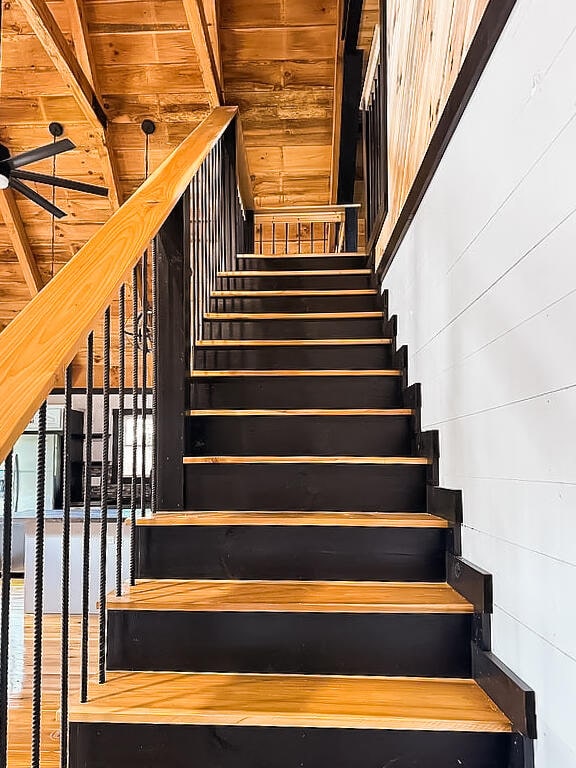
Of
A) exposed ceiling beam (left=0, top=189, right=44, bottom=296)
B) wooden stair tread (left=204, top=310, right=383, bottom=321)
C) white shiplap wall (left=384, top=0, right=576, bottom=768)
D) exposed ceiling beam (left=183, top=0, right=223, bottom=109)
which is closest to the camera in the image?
white shiplap wall (left=384, top=0, right=576, bottom=768)

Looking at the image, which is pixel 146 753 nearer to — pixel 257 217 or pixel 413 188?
pixel 413 188

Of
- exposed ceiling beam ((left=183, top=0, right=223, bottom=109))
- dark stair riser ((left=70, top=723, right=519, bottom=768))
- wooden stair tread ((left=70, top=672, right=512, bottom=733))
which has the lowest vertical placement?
dark stair riser ((left=70, top=723, right=519, bottom=768))

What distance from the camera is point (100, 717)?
1.56 metres

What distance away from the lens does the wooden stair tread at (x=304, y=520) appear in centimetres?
210

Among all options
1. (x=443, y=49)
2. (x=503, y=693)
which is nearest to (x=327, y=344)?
(x=443, y=49)

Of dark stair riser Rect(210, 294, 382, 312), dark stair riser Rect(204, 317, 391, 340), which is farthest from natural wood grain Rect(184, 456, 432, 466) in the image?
dark stair riser Rect(210, 294, 382, 312)

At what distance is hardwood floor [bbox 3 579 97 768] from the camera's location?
2.62m

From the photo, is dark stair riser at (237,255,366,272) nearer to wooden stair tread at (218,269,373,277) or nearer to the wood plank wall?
wooden stair tread at (218,269,373,277)

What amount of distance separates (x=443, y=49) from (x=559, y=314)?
1.25 m

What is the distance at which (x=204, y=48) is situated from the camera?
5.70 m

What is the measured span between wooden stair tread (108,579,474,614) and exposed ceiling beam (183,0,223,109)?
4.68 metres

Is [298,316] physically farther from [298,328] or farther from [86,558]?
[86,558]

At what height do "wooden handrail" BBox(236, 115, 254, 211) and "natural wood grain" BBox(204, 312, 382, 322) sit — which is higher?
"wooden handrail" BBox(236, 115, 254, 211)

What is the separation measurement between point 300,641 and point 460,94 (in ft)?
4.69
